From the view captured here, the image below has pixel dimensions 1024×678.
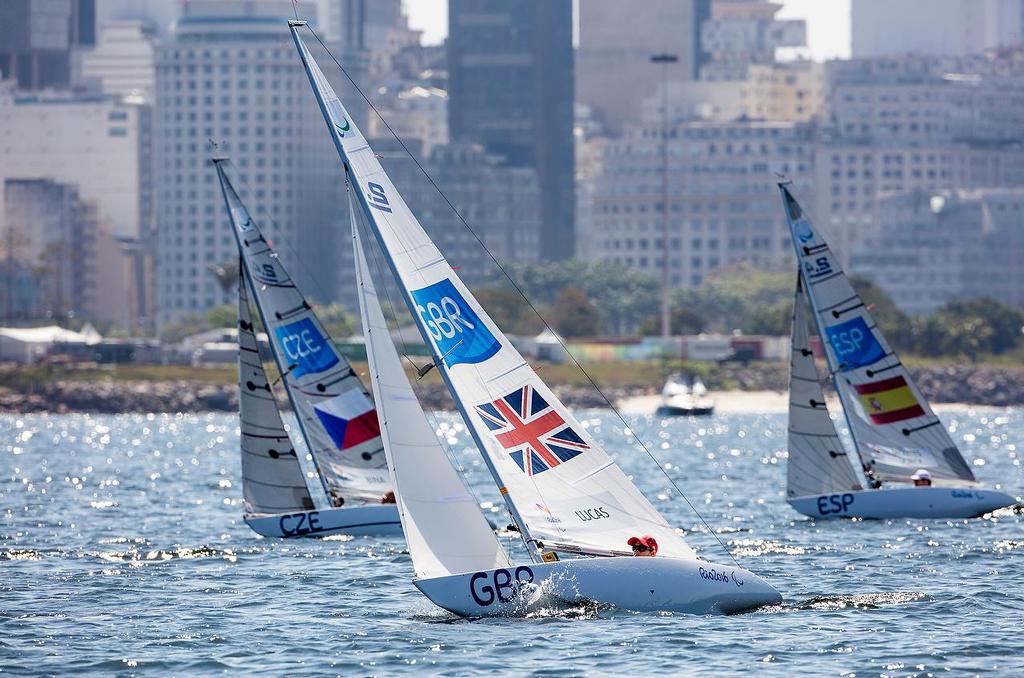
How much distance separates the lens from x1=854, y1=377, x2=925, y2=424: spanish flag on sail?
44.8 metres

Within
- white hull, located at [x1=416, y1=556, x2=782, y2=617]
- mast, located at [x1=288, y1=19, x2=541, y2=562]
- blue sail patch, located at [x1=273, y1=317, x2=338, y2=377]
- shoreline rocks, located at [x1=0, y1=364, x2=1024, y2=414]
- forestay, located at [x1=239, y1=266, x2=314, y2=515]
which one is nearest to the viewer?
white hull, located at [x1=416, y1=556, x2=782, y2=617]

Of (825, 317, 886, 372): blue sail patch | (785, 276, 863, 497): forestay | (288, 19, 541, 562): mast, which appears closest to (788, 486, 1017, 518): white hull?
(785, 276, 863, 497): forestay

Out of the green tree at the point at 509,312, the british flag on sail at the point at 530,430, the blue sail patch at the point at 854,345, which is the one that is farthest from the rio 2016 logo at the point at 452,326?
the green tree at the point at 509,312

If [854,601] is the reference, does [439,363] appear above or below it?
above

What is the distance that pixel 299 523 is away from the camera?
4103cm

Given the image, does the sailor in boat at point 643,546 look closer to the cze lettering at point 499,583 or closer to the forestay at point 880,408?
the cze lettering at point 499,583

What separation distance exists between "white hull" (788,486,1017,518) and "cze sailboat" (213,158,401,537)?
9376 mm

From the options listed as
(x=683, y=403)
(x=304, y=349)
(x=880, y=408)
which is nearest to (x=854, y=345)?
(x=880, y=408)

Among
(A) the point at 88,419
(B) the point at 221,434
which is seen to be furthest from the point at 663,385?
(B) the point at 221,434

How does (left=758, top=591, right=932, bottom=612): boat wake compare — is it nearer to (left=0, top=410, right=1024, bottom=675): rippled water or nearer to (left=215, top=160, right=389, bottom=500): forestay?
(left=0, top=410, right=1024, bottom=675): rippled water

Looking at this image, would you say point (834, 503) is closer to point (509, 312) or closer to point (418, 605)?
point (418, 605)

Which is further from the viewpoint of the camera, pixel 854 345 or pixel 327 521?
pixel 854 345

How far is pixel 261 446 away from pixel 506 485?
1256 cm

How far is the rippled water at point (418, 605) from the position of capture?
27.2 metres
